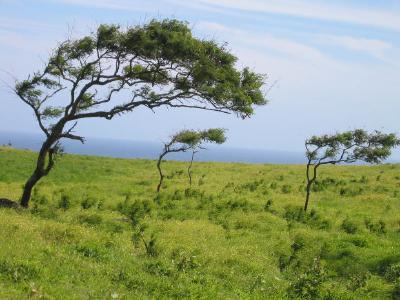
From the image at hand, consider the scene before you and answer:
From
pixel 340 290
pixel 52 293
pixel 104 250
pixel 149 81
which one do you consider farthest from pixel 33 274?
pixel 149 81

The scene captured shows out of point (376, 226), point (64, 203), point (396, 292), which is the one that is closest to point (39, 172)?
point (64, 203)

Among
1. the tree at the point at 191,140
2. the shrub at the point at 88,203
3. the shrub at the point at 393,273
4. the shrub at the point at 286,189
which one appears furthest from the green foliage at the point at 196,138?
the shrub at the point at 393,273

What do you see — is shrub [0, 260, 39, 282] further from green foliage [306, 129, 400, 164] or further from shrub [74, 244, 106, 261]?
green foliage [306, 129, 400, 164]

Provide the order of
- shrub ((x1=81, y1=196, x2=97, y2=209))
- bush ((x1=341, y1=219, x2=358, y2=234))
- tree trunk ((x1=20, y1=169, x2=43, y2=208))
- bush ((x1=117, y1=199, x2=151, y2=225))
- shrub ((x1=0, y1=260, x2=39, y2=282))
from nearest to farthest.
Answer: shrub ((x1=0, y1=260, x2=39, y2=282)) < tree trunk ((x1=20, y1=169, x2=43, y2=208)) < bush ((x1=341, y1=219, x2=358, y2=234)) < bush ((x1=117, y1=199, x2=151, y2=225)) < shrub ((x1=81, y1=196, x2=97, y2=209))

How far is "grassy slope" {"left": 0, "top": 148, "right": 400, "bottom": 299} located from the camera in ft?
45.0

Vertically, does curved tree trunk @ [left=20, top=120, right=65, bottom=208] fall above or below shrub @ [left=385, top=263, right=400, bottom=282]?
above

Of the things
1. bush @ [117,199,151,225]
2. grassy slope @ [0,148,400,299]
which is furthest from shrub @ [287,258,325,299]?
bush @ [117,199,151,225]

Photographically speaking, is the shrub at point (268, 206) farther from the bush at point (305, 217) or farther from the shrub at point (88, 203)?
the shrub at point (88, 203)

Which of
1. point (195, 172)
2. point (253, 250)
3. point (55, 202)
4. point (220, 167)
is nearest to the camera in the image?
point (253, 250)

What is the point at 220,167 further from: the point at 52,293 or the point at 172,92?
the point at 52,293

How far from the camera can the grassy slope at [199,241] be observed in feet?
45.0

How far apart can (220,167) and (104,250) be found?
47.9 m

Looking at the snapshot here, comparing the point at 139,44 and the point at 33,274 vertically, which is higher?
the point at 139,44

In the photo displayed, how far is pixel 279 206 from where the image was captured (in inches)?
1400
